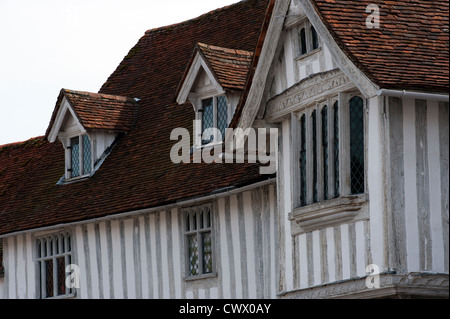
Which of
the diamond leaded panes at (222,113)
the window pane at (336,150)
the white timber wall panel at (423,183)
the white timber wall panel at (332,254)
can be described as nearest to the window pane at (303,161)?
the white timber wall panel at (332,254)

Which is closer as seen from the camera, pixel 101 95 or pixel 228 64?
pixel 228 64

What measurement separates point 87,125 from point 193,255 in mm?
4171

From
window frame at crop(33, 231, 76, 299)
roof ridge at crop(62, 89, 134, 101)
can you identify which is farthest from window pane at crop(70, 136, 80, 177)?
window frame at crop(33, 231, 76, 299)

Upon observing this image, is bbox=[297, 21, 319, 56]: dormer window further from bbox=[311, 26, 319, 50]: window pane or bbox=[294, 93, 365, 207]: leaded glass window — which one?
bbox=[294, 93, 365, 207]: leaded glass window

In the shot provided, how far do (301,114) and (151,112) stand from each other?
23.8 ft

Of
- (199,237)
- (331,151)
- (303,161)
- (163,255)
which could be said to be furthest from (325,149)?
(163,255)

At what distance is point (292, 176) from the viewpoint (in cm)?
1956

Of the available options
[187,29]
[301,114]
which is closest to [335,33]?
[301,114]

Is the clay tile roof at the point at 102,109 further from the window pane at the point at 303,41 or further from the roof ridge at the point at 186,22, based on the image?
the window pane at the point at 303,41

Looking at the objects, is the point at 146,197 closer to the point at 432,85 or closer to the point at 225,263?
the point at 225,263

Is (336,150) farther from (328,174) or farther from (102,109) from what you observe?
(102,109)

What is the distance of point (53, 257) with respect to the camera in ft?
85.8

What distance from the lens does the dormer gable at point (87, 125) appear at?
2630 cm

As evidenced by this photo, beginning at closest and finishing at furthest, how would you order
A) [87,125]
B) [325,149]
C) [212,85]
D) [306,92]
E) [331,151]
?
[331,151]
[325,149]
[306,92]
[212,85]
[87,125]
